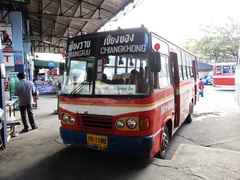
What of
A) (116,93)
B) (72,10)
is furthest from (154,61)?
(72,10)

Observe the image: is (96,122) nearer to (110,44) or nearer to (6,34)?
(110,44)

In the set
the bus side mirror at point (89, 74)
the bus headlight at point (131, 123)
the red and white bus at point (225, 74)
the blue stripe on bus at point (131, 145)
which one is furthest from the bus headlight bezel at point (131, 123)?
the red and white bus at point (225, 74)

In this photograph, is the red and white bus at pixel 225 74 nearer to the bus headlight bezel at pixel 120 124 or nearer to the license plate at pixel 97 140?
the bus headlight bezel at pixel 120 124

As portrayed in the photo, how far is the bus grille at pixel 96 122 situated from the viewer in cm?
339

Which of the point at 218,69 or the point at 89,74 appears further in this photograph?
the point at 218,69

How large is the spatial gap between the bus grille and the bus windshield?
439 mm

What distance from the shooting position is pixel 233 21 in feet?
83.9

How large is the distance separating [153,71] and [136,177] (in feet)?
5.91

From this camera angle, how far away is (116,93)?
11.0 feet

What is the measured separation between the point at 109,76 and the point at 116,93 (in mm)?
380

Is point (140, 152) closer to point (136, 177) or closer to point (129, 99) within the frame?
point (136, 177)

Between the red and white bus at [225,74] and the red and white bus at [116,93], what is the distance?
1677 cm

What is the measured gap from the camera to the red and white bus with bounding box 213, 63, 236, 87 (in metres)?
17.9

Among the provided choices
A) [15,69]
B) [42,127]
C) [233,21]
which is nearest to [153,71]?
Answer: [42,127]
